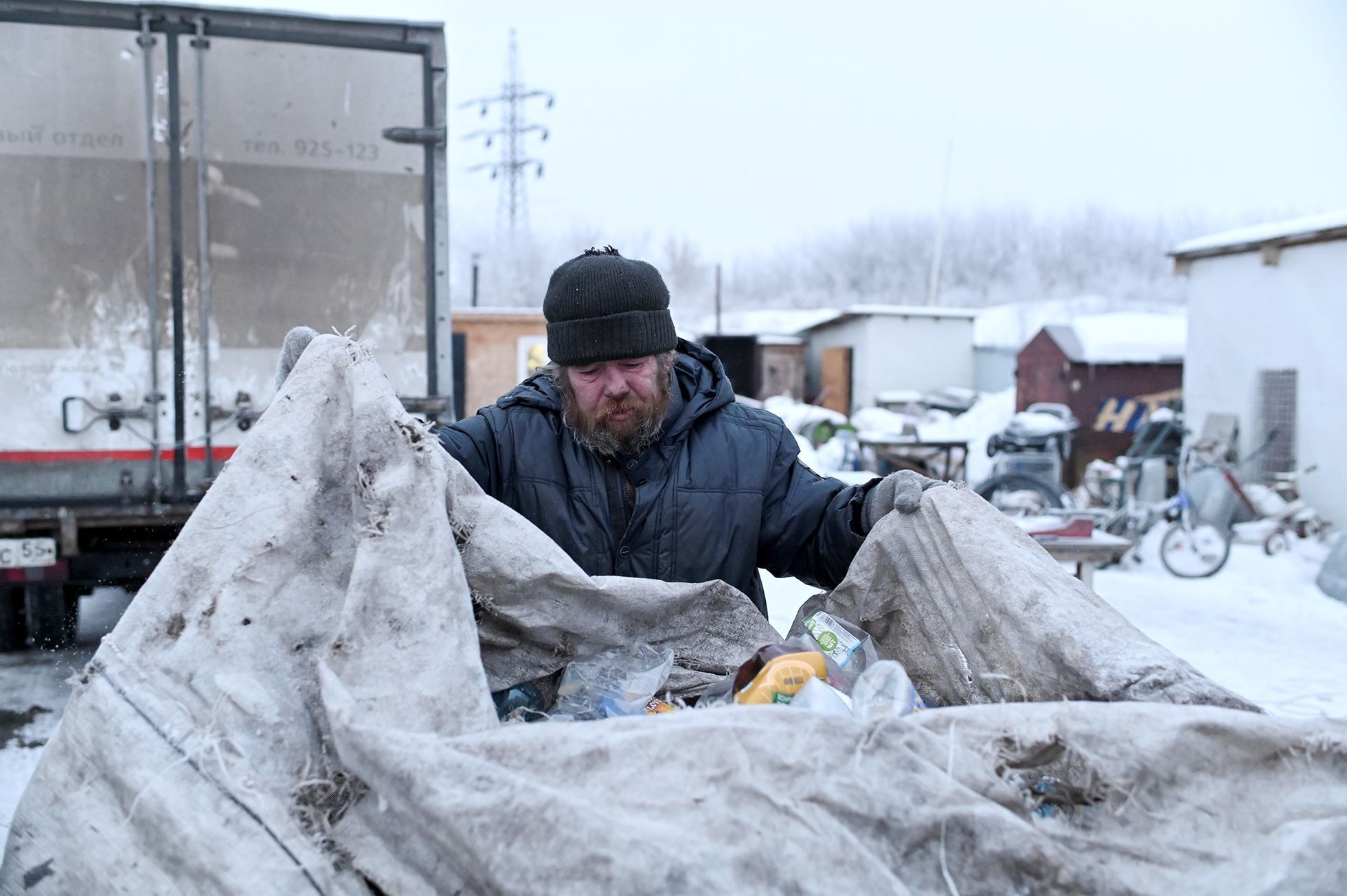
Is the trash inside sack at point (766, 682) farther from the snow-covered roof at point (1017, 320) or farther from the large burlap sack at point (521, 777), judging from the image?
the snow-covered roof at point (1017, 320)

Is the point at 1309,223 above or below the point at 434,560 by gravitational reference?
above


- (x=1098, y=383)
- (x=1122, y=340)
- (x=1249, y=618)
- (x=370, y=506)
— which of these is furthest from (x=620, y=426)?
(x=1122, y=340)

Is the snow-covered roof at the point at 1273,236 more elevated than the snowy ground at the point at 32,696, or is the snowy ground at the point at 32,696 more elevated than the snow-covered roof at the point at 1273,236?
the snow-covered roof at the point at 1273,236

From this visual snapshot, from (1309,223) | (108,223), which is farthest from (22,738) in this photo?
(1309,223)

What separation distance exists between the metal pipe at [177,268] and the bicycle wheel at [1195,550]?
764cm

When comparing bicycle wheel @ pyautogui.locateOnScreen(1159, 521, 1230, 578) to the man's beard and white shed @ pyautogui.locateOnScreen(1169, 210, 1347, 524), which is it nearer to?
white shed @ pyautogui.locateOnScreen(1169, 210, 1347, 524)

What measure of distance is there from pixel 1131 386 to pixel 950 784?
49.0ft

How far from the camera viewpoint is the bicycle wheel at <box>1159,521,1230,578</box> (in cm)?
835

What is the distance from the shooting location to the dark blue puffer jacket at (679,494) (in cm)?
216

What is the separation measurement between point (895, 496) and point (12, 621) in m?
5.22

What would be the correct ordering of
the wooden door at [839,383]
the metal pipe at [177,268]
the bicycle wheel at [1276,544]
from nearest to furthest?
the metal pipe at [177,268]
the bicycle wheel at [1276,544]
the wooden door at [839,383]

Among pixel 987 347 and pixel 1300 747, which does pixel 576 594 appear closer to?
pixel 1300 747

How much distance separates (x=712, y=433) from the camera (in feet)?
7.68

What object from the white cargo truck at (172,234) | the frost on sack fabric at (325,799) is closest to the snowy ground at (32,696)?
the white cargo truck at (172,234)
